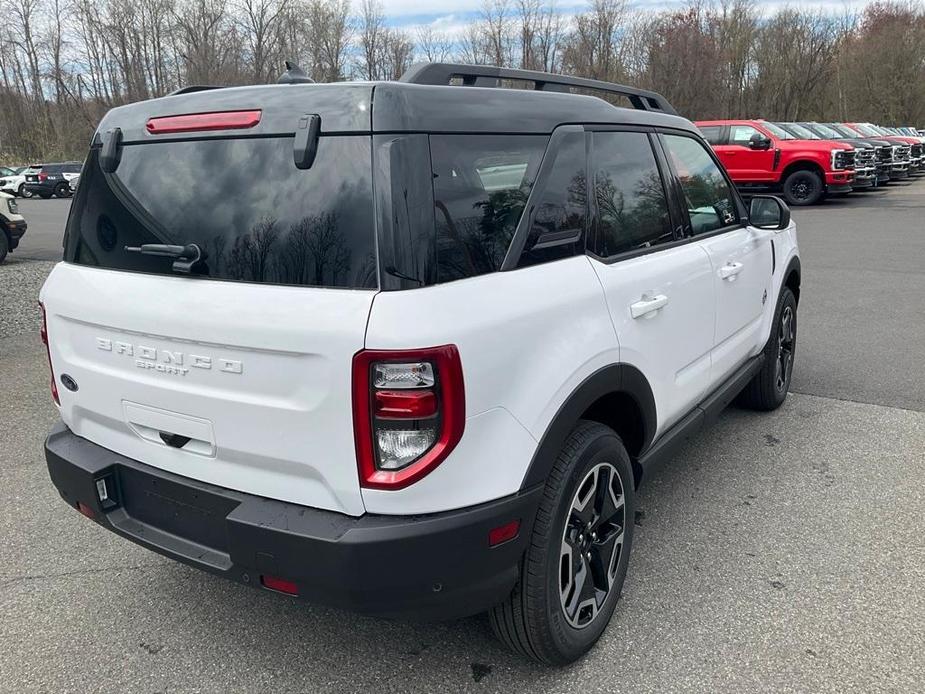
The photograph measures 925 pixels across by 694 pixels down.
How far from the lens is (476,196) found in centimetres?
220

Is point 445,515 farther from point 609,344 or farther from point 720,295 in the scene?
point 720,295

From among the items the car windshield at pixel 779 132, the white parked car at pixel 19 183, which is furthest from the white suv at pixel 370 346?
the white parked car at pixel 19 183

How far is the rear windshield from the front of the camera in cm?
203

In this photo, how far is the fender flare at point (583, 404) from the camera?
7.23ft

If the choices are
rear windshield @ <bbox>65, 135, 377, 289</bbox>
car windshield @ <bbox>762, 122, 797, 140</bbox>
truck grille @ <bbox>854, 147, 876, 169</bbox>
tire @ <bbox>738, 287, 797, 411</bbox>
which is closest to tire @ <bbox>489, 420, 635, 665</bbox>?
rear windshield @ <bbox>65, 135, 377, 289</bbox>

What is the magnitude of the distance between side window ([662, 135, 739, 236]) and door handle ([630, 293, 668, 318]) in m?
0.75

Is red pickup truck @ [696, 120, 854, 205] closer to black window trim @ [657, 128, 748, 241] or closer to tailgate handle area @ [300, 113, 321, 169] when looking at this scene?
black window trim @ [657, 128, 748, 241]

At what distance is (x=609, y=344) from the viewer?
8.26 ft

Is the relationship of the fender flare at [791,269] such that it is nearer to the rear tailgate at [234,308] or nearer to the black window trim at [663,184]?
the black window trim at [663,184]

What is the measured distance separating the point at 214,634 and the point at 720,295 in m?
2.61

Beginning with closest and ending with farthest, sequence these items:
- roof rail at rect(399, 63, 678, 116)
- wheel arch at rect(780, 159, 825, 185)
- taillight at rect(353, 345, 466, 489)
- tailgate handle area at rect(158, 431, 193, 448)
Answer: taillight at rect(353, 345, 466, 489) → tailgate handle area at rect(158, 431, 193, 448) → roof rail at rect(399, 63, 678, 116) → wheel arch at rect(780, 159, 825, 185)

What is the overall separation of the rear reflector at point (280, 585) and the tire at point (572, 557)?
65 centimetres

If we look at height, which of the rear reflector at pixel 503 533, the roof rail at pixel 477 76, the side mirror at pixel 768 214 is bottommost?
the rear reflector at pixel 503 533

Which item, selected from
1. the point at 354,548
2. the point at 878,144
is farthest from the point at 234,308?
the point at 878,144
